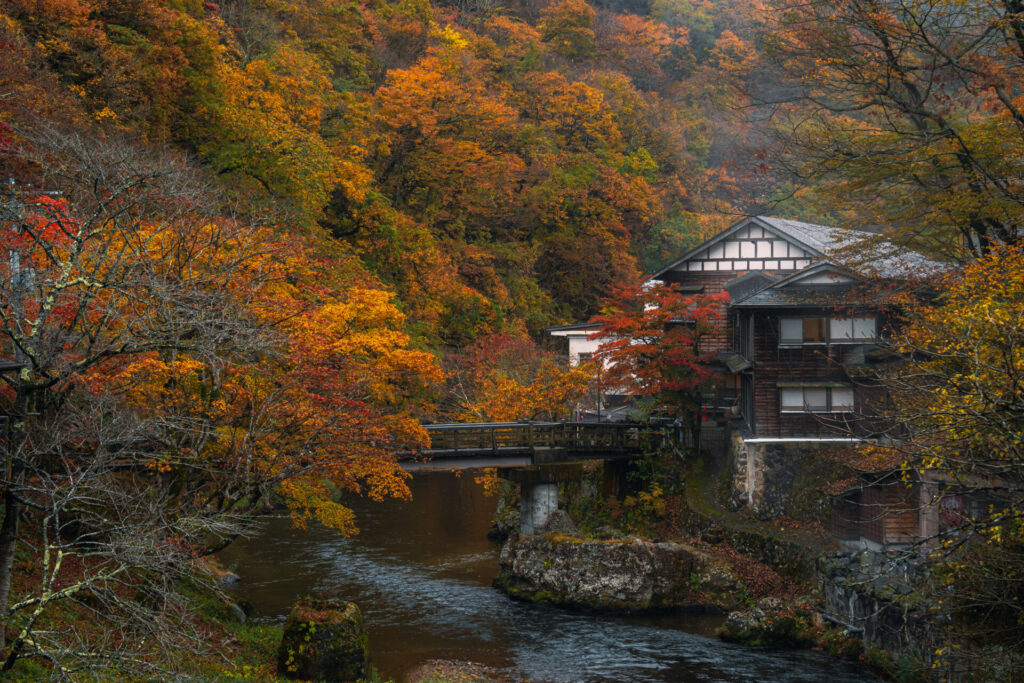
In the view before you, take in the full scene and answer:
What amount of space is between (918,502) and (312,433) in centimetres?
1638

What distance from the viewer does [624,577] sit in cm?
2461

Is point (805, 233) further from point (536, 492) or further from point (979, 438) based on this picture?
point (979, 438)

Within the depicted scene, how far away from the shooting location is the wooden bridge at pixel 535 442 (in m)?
26.0

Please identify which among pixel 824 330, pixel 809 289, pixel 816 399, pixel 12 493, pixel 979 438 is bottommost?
pixel 12 493

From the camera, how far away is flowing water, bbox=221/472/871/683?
65.0ft

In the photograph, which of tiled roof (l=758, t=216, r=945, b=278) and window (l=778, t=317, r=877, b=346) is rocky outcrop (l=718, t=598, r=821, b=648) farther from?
window (l=778, t=317, r=877, b=346)

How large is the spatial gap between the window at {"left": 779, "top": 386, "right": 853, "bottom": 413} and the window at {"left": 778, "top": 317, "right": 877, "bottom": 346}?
1.64 meters

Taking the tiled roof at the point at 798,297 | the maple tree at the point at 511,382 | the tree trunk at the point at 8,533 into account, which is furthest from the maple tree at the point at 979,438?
the maple tree at the point at 511,382

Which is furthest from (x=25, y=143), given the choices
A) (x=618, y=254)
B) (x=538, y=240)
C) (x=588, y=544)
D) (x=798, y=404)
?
(x=618, y=254)

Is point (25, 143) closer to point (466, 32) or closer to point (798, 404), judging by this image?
point (798, 404)

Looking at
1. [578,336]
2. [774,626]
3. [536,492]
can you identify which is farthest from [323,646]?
[578,336]

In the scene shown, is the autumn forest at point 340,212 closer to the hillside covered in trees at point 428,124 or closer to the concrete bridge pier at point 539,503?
the hillside covered in trees at point 428,124

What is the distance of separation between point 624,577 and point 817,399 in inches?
384

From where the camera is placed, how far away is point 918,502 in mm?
23000
